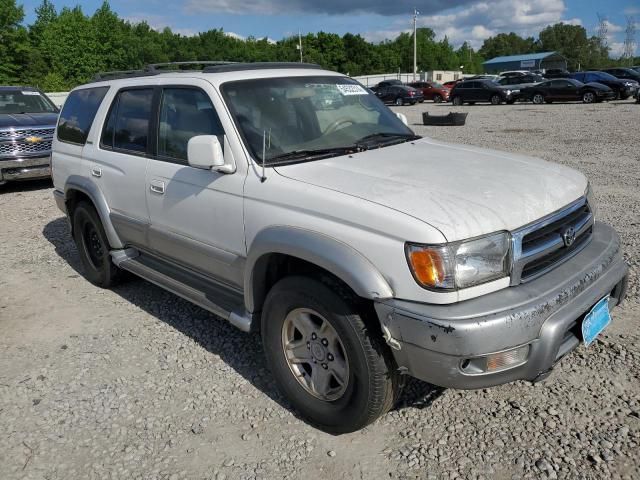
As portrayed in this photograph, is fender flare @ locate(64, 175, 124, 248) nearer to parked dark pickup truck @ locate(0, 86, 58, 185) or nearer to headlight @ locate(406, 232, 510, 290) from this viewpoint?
headlight @ locate(406, 232, 510, 290)

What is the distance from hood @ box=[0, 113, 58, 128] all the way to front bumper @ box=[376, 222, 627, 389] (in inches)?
369

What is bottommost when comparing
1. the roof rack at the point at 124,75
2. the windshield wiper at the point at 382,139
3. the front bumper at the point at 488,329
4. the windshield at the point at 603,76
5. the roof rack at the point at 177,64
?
the front bumper at the point at 488,329

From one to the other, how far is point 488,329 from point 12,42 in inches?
2453

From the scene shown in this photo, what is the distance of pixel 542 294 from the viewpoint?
2529 mm

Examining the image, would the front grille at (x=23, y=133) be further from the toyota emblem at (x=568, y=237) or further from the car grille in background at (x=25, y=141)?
the toyota emblem at (x=568, y=237)

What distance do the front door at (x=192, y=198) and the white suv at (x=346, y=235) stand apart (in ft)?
0.04

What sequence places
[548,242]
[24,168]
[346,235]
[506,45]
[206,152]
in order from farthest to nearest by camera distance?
[506,45], [24,168], [206,152], [548,242], [346,235]

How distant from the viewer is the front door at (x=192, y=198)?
131 inches

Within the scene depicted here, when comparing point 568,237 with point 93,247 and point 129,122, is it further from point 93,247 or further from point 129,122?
point 93,247

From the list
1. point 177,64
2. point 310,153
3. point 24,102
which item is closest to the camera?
point 310,153

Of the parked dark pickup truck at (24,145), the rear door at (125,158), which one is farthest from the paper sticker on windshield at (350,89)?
the parked dark pickup truck at (24,145)

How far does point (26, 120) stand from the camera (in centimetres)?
986

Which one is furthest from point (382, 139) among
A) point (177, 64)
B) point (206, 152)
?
point (177, 64)

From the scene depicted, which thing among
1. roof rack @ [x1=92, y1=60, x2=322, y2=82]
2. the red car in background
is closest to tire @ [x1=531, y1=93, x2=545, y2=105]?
the red car in background
